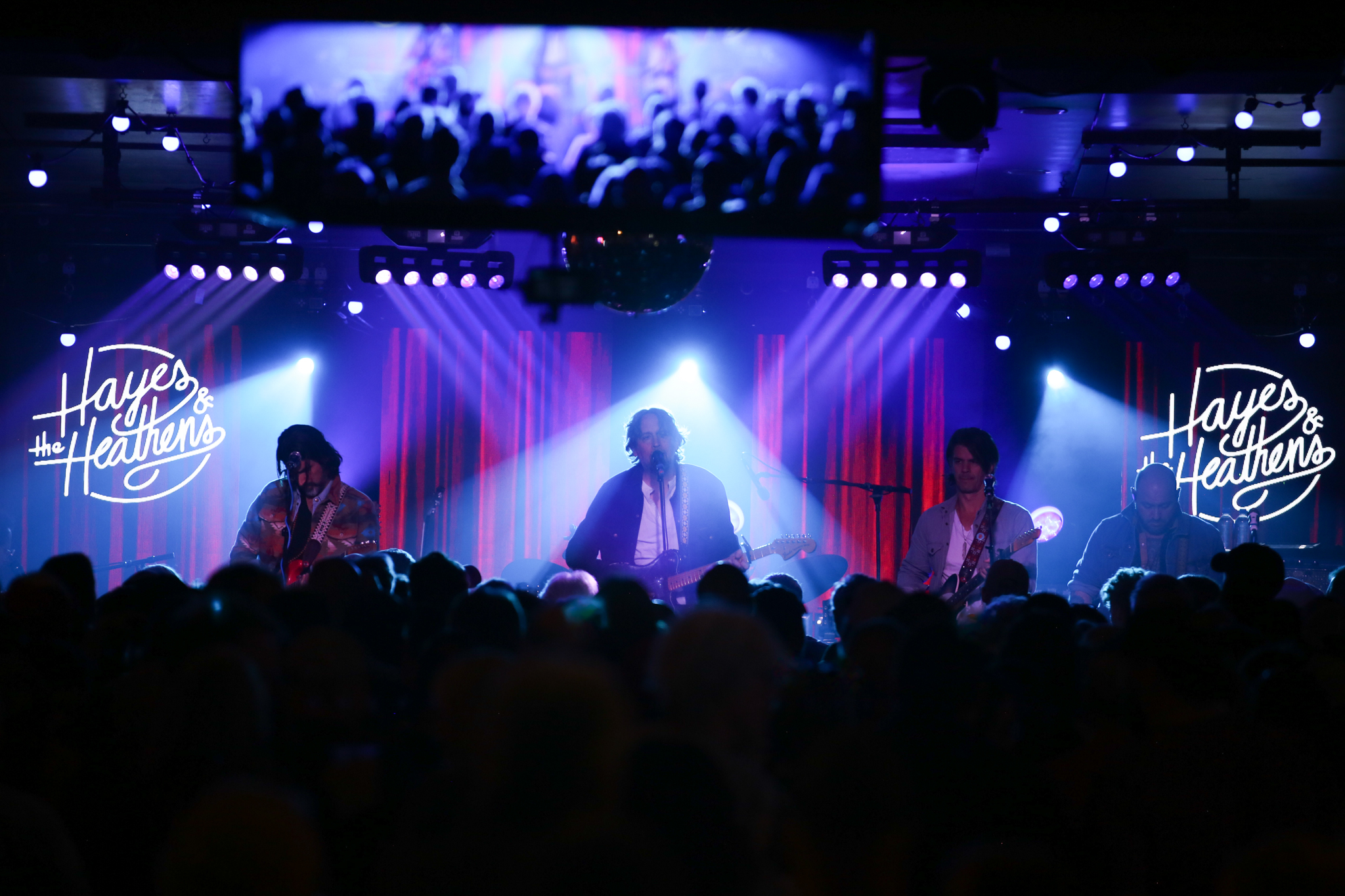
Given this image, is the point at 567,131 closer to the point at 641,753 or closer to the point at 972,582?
the point at 641,753

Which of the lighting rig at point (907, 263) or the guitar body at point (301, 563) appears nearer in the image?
the guitar body at point (301, 563)

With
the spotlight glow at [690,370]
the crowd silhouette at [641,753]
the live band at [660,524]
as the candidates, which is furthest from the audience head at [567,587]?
the spotlight glow at [690,370]

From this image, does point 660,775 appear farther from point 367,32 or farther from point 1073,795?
point 367,32

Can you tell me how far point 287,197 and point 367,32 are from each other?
2.00ft

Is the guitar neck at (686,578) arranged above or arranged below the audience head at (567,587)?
below

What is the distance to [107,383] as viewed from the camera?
10.8 m

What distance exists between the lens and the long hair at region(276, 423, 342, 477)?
6.54m

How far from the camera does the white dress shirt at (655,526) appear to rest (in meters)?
6.22

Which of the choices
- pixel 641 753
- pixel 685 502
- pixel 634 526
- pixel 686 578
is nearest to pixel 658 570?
pixel 686 578

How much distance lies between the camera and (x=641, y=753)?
1.54 metres

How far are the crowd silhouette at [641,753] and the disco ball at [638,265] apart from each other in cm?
129

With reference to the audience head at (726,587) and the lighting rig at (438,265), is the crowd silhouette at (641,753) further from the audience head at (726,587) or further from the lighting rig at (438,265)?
the lighting rig at (438,265)

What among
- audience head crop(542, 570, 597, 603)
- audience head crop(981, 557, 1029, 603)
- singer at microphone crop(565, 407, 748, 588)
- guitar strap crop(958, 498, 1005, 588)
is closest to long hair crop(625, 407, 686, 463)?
singer at microphone crop(565, 407, 748, 588)

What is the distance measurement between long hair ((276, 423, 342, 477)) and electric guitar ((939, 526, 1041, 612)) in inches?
143
